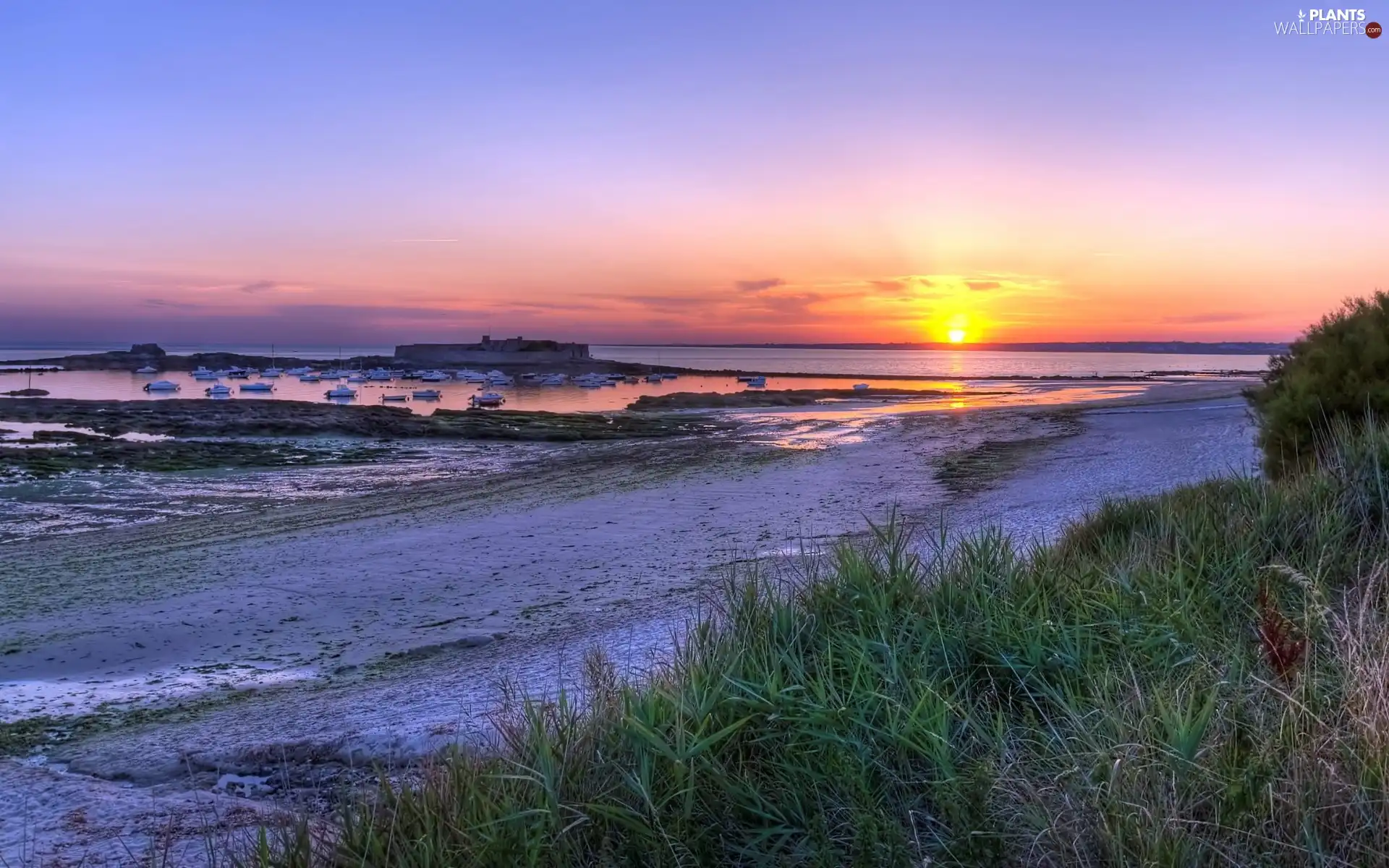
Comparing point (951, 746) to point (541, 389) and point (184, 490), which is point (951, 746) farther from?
point (541, 389)

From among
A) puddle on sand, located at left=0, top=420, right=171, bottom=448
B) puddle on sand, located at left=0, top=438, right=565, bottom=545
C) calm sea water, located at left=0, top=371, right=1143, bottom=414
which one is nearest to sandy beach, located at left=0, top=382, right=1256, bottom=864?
puddle on sand, located at left=0, top=438, right=565, bottom=545

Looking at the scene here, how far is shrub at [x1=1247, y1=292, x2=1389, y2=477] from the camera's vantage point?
10477 millimetres

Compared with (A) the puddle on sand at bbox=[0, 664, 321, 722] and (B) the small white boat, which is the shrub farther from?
(B) the small white boat

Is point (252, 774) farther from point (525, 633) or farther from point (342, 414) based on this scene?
point (342, 414)

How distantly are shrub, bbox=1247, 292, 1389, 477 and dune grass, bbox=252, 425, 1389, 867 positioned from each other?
20.9 ft

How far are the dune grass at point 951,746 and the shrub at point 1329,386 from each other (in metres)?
6.36

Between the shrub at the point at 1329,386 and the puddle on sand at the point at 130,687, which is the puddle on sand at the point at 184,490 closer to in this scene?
the puddle on sand at the point at 130,687

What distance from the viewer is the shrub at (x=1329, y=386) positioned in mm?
10477

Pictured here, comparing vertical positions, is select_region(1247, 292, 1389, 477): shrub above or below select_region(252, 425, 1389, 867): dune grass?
above

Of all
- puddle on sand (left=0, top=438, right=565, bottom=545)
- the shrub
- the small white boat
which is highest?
the shrub

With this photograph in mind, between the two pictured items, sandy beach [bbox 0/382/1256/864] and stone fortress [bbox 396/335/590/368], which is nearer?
sandy beach [bbox 0/382/1256/864]

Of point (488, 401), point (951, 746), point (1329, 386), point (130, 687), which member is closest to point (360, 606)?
point (130, 687)

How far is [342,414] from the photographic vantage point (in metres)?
37.8

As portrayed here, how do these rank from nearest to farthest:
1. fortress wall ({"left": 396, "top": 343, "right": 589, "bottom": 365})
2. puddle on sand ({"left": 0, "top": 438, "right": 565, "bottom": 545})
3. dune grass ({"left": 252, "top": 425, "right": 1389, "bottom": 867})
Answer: dune grass ({"left": 252, "top": 425, "right": 1389, "bottom": 867}) → puddle on sand ({"left": 0, "top": 438, "right": 565, "bottom": 545}) → fortress wall ({"left": 396, "top": 343, "right": 589, "bottom": 365})
